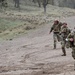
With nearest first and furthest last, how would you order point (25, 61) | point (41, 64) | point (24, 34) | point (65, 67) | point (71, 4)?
point (65, 67) < point (41, 64) < point (25, 61) < point (24, 34) < point (71, 4)

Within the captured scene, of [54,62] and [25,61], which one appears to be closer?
[54,62]

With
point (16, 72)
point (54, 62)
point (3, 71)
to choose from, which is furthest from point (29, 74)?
point (54, 62)

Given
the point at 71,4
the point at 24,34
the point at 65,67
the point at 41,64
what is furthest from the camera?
the point at 71,4

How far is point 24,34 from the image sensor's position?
106 ft

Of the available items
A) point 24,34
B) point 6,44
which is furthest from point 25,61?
point 24,34

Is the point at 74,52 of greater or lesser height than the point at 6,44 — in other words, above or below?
above

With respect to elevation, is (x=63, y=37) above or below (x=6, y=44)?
above

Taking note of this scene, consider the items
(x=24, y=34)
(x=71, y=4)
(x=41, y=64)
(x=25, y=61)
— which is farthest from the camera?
(x=71, y=4)

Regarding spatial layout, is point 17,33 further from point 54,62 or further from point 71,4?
point 71,4

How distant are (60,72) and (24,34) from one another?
65.9ft

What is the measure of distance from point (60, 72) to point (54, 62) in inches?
109

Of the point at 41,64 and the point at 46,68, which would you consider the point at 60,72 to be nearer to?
the point at 46,68

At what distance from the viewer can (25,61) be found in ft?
54.3

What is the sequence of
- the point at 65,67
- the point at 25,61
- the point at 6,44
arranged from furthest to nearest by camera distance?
the point at 6,44, the point at 25,61, the point at 65,67
